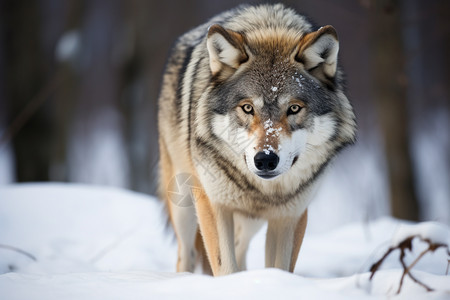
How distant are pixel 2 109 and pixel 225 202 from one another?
14102mm

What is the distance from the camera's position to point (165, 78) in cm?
396

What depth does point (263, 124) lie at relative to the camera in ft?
8.03

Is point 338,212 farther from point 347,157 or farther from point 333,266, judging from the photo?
point 333,266

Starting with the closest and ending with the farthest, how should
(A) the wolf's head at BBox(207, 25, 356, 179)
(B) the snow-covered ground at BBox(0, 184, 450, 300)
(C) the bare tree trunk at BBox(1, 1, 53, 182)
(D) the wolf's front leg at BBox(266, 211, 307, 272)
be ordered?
(B) the snow-covered ground at BBox(0, 184, 450, 300), (A) the wolf's head at BBox(207, 25, 356, 179), (D) the wolf's front leg at BBox(266, 211, 307, 272), (C) the bare tree trunk at BBox(1, 1, 53, 182)

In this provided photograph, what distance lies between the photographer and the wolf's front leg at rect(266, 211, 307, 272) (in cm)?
295

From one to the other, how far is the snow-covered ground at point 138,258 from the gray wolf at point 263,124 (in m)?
0.50

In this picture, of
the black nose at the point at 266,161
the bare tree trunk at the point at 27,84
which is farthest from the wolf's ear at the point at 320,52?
the bare tree trunk at the point at 27,84

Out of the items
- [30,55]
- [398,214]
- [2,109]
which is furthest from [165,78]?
[2,109]

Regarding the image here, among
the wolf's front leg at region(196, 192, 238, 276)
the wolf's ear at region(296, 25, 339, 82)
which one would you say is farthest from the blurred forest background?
the wolf's ear at region(296, 25, 339, 82)

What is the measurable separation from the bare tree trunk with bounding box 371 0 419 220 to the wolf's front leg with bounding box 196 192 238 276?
14.6ft

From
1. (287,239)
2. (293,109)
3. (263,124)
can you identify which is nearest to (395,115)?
(287,239)

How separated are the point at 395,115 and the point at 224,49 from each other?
464cm

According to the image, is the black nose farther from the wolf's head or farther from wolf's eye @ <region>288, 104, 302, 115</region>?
wolf's eye @ <region>288, 104, 302, 115</region>

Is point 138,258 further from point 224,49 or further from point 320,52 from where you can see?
point 320,52
